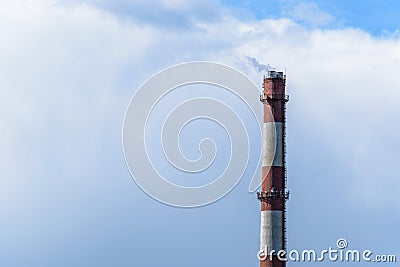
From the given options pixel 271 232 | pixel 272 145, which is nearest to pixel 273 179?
pixel 272 145

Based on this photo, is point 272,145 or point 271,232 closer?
point 271,232

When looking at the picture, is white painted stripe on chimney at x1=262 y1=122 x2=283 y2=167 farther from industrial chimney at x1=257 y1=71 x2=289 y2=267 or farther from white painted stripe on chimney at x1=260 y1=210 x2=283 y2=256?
white painted stripe on chimney at x1=260 y1=210 x2=283 y2=256

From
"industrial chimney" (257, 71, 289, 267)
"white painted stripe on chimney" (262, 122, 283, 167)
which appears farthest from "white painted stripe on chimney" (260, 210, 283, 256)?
"white painted stripe on chimney" (262, 122, 283, 167)

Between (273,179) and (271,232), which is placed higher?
(273,179)

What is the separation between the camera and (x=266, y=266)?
55.8 meters

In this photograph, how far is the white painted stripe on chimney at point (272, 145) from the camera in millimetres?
56969

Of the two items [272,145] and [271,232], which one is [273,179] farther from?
[271,232]

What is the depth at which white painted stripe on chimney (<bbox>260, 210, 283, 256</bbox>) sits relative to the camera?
56.0 m

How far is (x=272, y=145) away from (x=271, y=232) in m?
6.45

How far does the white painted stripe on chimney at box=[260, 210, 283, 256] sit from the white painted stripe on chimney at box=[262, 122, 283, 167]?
12.2 ft

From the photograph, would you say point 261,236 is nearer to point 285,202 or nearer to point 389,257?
point 285,202

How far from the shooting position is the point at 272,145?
56969mm

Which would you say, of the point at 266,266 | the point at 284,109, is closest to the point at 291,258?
the point at 266,266

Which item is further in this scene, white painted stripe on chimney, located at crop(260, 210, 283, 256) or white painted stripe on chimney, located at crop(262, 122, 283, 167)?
white painted stripe on chimney, located at crop(262, 122, 283, 167)
